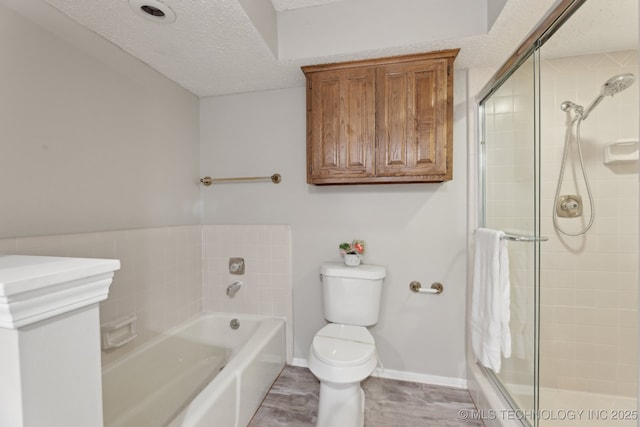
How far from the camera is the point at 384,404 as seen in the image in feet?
5.57

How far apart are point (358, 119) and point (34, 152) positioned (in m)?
1.58

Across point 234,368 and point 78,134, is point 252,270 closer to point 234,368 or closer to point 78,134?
point 234,368

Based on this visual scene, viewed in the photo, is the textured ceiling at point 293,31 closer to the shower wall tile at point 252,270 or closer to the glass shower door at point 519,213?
the glass shower door at point 519,213

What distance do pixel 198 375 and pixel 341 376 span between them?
107cm

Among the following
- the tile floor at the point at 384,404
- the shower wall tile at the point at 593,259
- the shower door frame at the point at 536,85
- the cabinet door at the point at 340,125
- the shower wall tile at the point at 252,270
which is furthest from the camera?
the shower wall tile at the point at 252,270

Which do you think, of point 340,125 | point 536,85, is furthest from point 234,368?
point 536,85

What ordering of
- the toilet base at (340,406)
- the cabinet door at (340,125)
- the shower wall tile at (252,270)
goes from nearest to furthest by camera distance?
1. the toilet base at (340,406)
2. the cabinet door at (340,125)
3. the shower wall tile at (252,270)

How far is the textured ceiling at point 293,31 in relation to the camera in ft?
4.31

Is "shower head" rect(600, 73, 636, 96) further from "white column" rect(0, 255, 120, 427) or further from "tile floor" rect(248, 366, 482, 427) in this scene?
"white column" rect(0, 255, 120, 427)

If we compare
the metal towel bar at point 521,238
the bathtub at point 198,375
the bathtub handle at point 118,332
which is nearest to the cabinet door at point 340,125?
the metal towel bar at point 521,238

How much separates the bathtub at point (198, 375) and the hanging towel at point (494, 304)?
48.8 inches

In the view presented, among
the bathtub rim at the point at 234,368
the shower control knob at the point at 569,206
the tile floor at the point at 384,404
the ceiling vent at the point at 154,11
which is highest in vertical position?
the ceiling vent at the point at 154,11

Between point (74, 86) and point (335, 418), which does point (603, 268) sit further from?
point (74, 86)

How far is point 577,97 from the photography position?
146 centimetres
